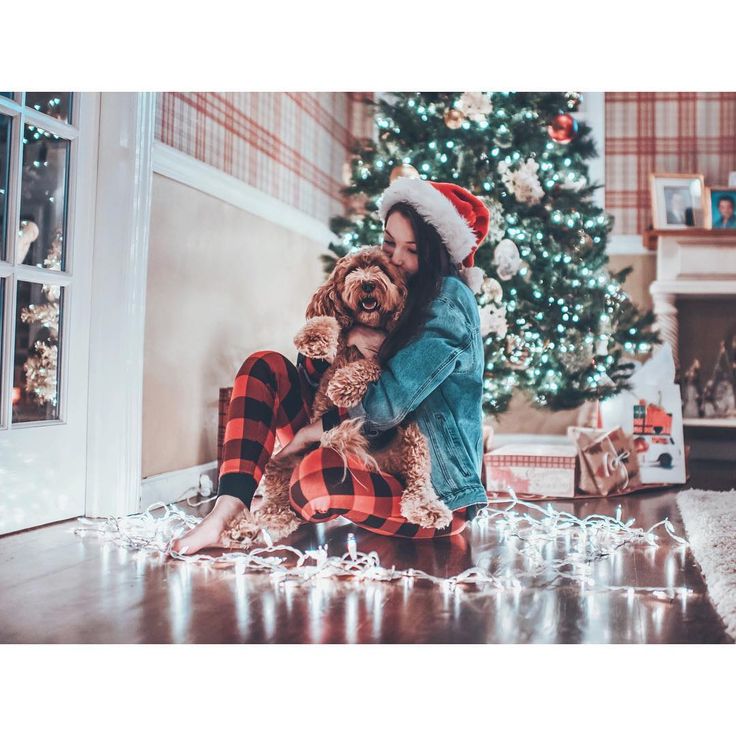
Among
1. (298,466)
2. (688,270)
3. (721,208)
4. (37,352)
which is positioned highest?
(721,208)

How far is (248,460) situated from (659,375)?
5.93ft

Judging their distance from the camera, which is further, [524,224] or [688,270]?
[688,270]

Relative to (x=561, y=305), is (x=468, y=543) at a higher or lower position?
lower

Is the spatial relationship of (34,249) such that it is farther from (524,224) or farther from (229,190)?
(524,224)

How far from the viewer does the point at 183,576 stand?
1475mm

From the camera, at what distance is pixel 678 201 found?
11.5ft

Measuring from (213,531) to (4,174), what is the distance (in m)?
1.03

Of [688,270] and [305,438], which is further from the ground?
[688,270]

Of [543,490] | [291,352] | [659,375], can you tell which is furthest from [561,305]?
[291,352]

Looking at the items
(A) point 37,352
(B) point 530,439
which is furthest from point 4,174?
(B) point 530,439
